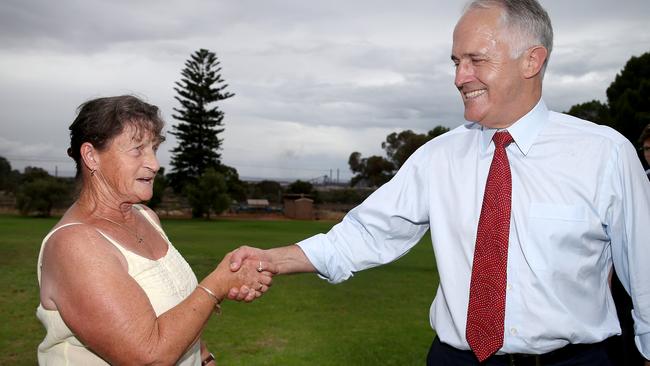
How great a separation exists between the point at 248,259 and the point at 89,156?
0.96m

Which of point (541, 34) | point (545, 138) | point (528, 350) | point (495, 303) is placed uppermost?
point (541, 34)

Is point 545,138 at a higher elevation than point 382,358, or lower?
higher

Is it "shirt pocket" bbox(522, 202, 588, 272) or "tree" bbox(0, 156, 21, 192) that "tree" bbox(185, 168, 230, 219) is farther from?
"shirt pocket" bbox(522, 202, 588, 272)

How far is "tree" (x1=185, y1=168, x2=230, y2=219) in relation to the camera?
46.6 m

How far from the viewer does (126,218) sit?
118 inches

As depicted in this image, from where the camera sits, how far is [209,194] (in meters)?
46.5

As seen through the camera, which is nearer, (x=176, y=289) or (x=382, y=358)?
(x=176, y=289)

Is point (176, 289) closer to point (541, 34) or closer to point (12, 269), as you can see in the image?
point (541, 34)

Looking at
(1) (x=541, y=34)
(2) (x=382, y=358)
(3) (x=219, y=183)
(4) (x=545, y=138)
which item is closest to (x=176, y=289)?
(4) (x=545, y=138)

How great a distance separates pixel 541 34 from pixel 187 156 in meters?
51.4

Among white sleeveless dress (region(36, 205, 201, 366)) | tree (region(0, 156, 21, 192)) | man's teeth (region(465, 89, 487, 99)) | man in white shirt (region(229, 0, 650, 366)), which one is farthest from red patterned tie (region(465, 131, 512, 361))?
tree (region(0, 156, 21, 192))

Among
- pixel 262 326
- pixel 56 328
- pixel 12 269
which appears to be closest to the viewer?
pixel 56 328

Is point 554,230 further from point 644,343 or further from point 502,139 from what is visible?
point 644,343

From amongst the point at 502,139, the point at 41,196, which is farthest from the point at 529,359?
the point at 41,196
